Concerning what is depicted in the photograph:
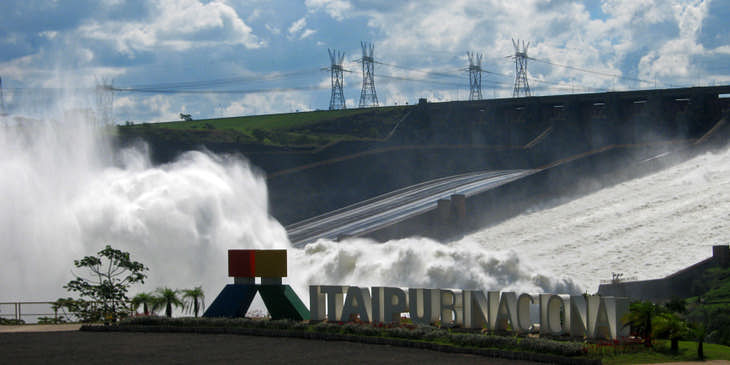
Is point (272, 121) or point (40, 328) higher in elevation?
point (272, 121)

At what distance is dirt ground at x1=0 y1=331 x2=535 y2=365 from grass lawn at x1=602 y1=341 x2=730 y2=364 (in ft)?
9.82

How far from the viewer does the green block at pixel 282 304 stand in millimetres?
33812

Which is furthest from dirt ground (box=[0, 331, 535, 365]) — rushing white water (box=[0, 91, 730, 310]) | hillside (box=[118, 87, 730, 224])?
hillside (box=[118, 87, 730, 224])

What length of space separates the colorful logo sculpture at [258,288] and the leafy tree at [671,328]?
14087 mm

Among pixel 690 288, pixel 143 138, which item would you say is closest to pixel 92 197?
pixel 690 288

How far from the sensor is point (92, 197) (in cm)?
4878

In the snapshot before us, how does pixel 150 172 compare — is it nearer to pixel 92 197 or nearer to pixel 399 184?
pixel 92 197

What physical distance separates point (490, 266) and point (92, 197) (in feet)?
77.8

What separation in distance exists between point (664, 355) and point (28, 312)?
97.1ft

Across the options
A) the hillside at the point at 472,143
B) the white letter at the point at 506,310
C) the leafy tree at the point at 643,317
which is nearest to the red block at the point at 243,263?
the white letter at the point at 506,310

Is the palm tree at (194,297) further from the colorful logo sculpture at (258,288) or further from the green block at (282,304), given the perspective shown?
the green block at (282,304)

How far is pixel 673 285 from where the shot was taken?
46.2 meters

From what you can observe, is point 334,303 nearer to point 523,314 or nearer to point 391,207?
point 523,314

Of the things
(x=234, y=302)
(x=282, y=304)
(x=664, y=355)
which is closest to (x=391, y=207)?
(x=234, y=302)
